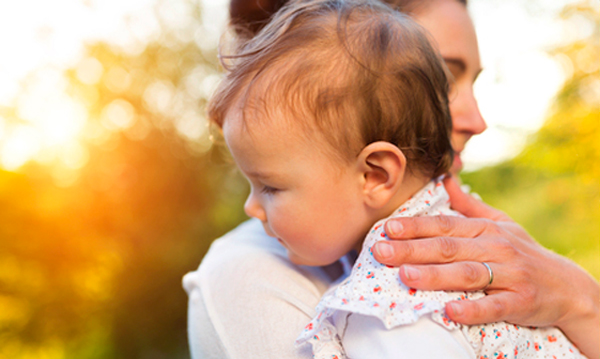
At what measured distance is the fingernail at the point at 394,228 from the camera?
3.51 feet

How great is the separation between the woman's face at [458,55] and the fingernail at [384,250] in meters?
0.76

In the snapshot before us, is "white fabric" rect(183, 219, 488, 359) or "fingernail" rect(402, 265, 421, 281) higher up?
"fingernail" rect(402, 265, 421, 281)

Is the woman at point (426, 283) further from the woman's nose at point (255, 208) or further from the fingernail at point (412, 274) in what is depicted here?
the woman's nose at point (255, 208)

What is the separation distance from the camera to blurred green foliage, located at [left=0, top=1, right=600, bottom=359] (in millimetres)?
3189

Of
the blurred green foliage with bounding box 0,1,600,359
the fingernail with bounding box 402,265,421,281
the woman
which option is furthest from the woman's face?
the blurred green foliage with bounding box 0,1,600,359

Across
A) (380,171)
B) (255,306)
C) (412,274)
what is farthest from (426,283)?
(255,306)

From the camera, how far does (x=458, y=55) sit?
1589mm

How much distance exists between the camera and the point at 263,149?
118 centimetres

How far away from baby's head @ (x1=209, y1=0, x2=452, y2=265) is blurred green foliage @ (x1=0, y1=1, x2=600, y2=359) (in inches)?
60.2

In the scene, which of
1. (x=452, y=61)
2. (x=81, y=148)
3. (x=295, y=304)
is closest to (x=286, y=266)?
(x=295, y=304)

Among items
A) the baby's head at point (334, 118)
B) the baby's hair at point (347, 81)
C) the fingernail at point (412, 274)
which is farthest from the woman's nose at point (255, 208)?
the fingernail at point (412, 274)

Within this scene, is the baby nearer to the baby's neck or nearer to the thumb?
the baby's neck

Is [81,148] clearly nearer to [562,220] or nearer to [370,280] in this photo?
[370,280]

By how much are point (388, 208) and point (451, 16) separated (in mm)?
878
